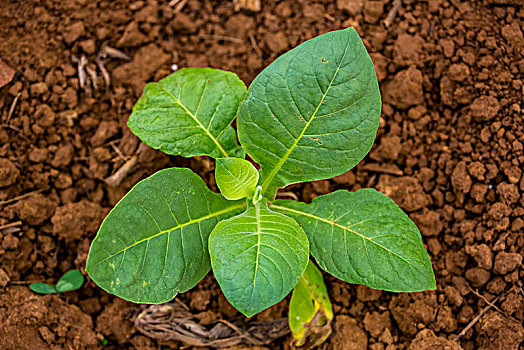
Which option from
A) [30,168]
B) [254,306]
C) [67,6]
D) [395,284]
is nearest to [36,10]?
[67,6]

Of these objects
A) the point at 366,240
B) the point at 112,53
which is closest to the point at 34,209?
the point at 112,53

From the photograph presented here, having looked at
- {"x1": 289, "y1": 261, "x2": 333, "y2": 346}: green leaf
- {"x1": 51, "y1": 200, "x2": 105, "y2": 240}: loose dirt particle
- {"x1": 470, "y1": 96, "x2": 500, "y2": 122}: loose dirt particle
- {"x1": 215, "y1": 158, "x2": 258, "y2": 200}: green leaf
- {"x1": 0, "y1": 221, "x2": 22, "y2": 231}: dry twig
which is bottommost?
{"x1": 289, "y1": 261, "x2": 333, "y2": 346}: green leaf

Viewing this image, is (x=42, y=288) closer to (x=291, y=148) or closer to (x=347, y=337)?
(x=291, y=148)

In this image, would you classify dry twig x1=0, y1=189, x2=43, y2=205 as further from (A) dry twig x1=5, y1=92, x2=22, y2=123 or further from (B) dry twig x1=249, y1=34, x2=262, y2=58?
(B) dry twig x1=249, y1=34, x2=262, y2=58

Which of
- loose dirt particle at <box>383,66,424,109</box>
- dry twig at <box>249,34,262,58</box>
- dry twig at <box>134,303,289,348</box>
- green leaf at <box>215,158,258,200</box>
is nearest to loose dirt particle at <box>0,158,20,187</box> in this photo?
dry twig at <box>134,303,289,348</box>

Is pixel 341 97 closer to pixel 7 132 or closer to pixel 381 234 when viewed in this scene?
pixel 381 234

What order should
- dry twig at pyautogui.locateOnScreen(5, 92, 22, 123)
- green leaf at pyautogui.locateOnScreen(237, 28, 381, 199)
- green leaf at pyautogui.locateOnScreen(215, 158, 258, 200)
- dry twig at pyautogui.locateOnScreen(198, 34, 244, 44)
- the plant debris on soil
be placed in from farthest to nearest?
dry twig at pyautogui.locateOnScreen(198, 34, 244, 44), dry twig at pyautogui.locateOnScreen(5, 92, 22, 123), the plant debris on soil, green leaf at pyautogui.locateOnScreen(215, 158, 258, 200), green leaf at pyautogui.locateOnScreen(237, 28, 381, 199)
